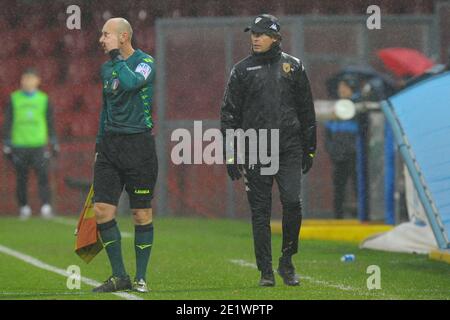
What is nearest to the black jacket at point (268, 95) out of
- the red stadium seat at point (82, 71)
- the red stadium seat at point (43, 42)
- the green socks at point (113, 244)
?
the green socks at point (113, 244)

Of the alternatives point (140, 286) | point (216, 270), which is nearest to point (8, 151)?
point (216, 270)

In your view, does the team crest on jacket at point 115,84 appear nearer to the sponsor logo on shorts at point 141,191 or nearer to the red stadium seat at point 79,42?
the sponsor logo on shorts at point 141,191

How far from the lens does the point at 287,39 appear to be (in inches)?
830

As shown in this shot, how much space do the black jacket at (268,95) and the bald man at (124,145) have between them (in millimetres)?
718

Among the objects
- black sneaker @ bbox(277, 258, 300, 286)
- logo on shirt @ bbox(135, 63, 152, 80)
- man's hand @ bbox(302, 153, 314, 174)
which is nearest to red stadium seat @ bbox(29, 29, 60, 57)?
man's hand @ bbox(302, 153, 314, 174)

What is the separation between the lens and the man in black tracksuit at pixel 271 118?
10297 millimetres

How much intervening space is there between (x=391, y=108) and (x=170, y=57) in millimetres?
8251

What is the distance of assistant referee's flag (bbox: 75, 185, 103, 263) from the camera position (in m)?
10.4

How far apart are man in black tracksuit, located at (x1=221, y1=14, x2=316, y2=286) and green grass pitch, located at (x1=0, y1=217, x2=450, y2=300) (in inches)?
16.0

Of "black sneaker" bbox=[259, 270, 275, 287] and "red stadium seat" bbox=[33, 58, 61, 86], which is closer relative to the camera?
"black sneaker" bbox=[259, 270, 275, 287]

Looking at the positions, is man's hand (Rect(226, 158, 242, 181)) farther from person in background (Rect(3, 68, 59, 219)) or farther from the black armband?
person in background (Rect(3, 68, 59, 219))

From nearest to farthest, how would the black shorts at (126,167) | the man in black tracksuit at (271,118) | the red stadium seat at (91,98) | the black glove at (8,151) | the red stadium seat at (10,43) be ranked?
the black shorts at (126,167), the man in black tracksuit at (271,118), the black glove at (8,151), the red stadium seat at (10,43), the red stadium seat at (91,98)

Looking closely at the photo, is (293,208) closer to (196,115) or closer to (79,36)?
(196,115)
